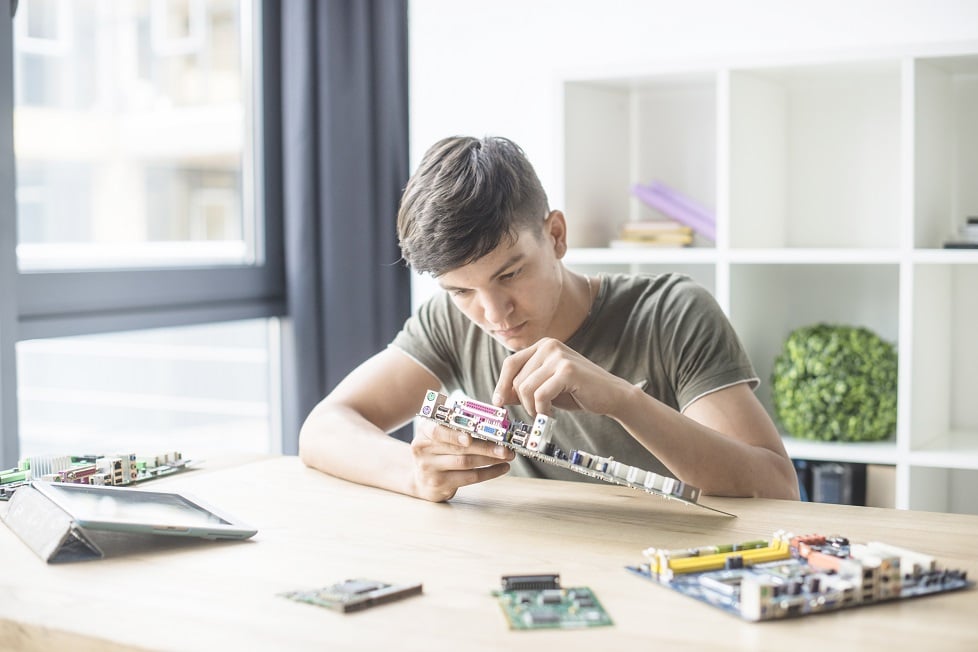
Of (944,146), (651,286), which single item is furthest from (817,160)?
(651,286)

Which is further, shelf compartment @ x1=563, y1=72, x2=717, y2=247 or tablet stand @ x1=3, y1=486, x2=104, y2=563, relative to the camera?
shelf compartment @ x1=563, y1=72, x2=717, y2=247

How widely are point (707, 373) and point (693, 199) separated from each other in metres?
1.21

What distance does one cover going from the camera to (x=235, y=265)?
2779mm

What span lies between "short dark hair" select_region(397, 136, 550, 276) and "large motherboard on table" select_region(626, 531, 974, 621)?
0.56 meters

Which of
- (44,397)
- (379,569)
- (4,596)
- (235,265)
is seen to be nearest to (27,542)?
(4,596)

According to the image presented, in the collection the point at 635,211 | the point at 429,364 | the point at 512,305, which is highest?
the point at 635,211

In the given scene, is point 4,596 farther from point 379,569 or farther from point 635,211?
point 635,211

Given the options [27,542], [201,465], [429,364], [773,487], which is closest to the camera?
[27,542]

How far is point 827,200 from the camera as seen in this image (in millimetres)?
2518

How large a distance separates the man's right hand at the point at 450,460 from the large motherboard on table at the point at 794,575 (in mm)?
316

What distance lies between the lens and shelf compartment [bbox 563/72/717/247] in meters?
2.53

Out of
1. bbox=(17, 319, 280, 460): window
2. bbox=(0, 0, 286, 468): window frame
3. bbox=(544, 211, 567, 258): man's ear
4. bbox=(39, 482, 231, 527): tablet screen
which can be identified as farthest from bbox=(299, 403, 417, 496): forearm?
bbox=(0, 0, 286, 468): window frame

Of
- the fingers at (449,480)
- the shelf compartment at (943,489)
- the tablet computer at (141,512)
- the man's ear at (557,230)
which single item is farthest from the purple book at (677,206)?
the tablet computer at (141,512)

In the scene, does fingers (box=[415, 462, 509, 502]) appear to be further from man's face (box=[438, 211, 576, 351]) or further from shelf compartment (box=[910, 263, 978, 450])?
shelf compartment (box=[910, 263, 978, 450])
